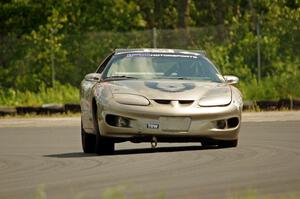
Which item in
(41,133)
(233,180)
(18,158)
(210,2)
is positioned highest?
(233,180)

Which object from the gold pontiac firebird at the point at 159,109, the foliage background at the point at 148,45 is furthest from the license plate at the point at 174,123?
the foliage background at the point at 148,45

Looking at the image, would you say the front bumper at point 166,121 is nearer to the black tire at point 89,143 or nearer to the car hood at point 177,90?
the car hood at point 177,90

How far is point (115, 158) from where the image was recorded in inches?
594

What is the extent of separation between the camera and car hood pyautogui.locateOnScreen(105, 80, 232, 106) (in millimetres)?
15656

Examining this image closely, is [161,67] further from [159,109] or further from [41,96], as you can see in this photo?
[41,96]

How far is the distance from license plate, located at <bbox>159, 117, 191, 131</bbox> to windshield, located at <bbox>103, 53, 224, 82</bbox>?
1.29 metres

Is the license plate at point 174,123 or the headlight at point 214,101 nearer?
the license plate at point 174,123

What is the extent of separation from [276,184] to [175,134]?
4.23m

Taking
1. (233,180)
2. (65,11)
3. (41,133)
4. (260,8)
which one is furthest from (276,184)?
(260,8)

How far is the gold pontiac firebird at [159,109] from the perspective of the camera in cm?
1553

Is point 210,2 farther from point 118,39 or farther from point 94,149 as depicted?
point 94,149

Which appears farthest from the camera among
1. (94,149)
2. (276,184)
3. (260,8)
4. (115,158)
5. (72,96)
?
(260,8)

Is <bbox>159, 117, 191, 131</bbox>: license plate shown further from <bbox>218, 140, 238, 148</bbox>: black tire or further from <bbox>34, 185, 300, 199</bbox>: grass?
<bbox>34, 185, 300, 199</bbox>: grass

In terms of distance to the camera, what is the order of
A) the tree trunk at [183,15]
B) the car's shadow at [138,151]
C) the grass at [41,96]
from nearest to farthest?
the car's shadow at [138,151] < the grass at [41,96] < the tree trunk at [183,15]
